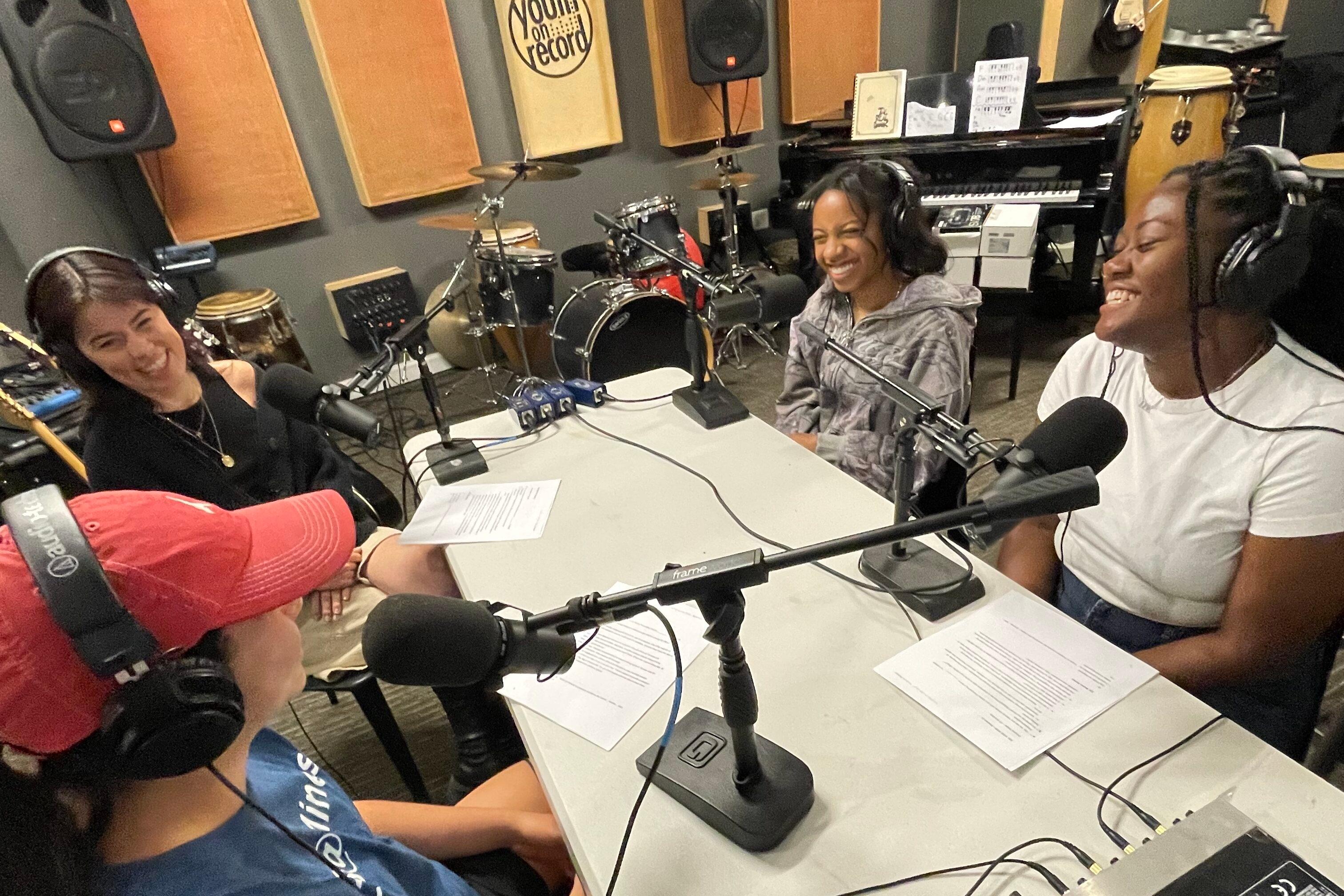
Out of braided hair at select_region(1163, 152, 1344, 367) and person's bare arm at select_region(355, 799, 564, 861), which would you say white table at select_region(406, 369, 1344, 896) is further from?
braided hair at select_region(1163, 152, 1344, 367)

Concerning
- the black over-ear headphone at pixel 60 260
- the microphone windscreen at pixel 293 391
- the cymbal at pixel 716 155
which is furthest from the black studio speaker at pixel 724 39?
the microphone windscreen at pixel 293 391

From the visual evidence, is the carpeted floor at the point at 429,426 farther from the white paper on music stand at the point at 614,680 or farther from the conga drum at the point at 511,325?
the white paper on music stand at the point at 614,680

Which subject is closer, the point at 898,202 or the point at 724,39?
the point at 898,202

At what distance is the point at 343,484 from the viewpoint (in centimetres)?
169

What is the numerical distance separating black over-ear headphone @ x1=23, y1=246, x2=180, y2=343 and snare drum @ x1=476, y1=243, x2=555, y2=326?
1.62 meters

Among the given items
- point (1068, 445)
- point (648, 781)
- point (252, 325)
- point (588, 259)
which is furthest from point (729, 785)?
point (588, 259)

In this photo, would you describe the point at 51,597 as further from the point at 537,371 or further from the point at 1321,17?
the point at 1321,17

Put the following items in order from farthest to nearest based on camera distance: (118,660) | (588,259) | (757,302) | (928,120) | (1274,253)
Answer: (588,259) < (928,120) < (757,302) < (1274,253) < (118,660)

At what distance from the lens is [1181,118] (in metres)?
3.09

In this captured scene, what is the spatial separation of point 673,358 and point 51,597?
259 cm

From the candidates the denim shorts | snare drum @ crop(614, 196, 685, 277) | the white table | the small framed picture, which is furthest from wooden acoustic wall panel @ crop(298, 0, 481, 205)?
the denim shorts

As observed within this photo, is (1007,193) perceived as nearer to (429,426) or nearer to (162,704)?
(429,426)

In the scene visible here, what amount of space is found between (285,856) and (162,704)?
218 mm

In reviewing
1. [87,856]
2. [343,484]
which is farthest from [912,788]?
[343,484]
